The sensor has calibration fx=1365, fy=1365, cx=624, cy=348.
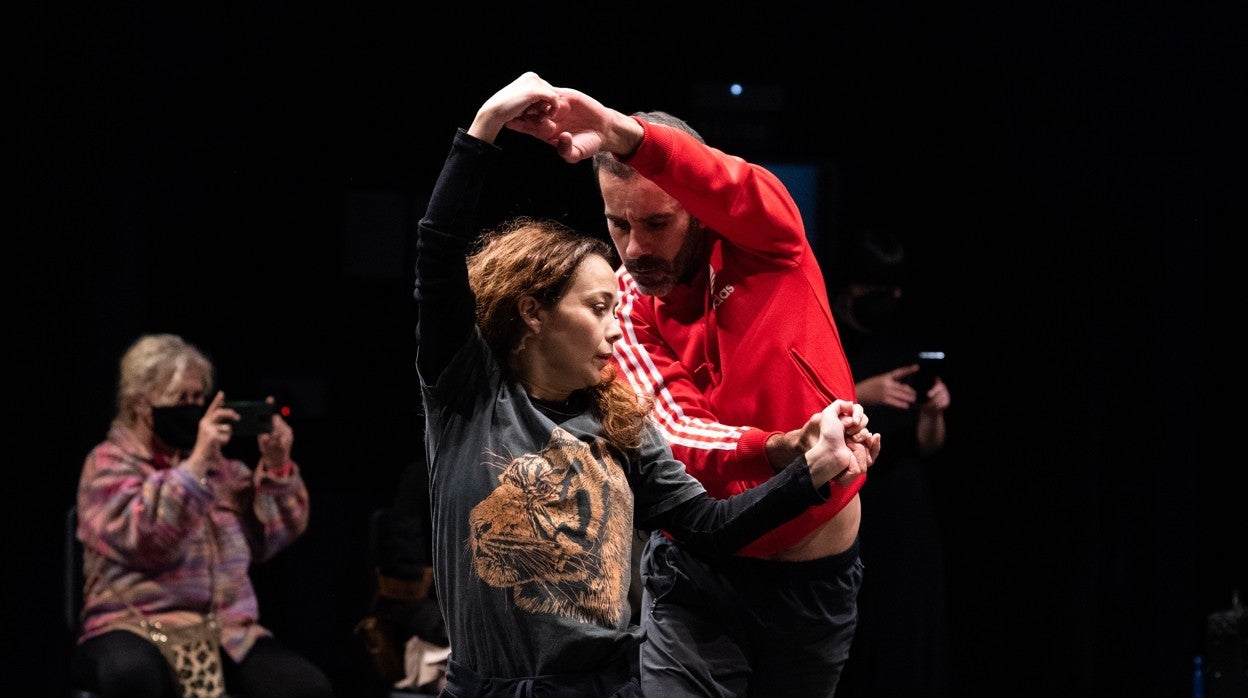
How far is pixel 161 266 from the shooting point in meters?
4.23

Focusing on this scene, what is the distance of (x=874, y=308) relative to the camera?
3.72m

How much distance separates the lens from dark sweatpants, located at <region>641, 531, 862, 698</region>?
2.28m

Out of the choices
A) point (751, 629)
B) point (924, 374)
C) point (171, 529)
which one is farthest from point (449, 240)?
point (171, 529)

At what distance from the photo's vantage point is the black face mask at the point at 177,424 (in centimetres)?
395

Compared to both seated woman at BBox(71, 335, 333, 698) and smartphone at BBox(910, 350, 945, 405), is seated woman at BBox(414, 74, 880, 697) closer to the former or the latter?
smartphone at BBox(910, 350, 945, 405)

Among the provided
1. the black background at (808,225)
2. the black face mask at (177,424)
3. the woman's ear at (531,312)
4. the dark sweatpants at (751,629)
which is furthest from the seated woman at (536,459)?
the black face mask at (177,424)

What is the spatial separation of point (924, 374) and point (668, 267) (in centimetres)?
164

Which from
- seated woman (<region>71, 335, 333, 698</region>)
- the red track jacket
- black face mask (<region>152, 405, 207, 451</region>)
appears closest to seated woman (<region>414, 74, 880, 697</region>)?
the red track jacket

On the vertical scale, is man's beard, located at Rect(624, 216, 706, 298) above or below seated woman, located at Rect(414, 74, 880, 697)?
above

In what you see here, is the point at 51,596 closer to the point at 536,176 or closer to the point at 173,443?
the point at 173,443

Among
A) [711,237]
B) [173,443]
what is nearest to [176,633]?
[173,443]

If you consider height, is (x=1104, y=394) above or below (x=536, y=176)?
below

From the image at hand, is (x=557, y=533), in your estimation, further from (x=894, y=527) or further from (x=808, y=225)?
(x=808, y=225)

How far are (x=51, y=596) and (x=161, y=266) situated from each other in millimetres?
1096
